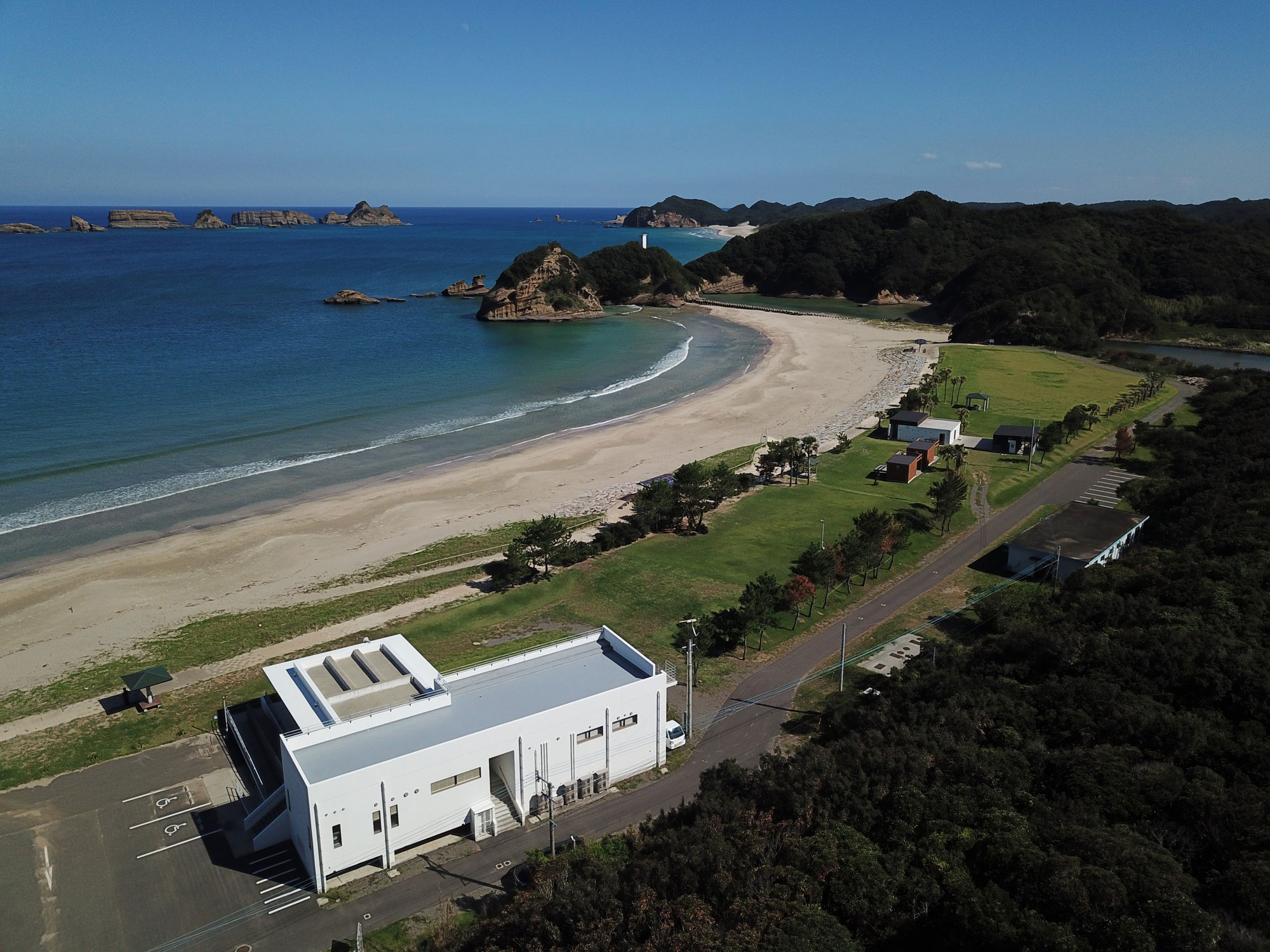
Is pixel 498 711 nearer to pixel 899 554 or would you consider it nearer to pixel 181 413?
pixel 899 554

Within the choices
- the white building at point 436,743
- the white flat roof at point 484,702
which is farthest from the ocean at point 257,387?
the white flat roof at point 484,702

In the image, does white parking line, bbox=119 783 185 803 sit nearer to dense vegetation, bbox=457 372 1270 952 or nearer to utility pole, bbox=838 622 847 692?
dense vegetation, bbox=457 372 1270 952

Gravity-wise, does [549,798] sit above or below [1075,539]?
below

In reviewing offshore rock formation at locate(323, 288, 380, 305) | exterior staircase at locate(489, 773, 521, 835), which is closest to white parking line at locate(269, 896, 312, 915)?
exterior staircase at locate(489, 773, 521, 835)

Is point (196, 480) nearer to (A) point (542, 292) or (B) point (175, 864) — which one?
(B) point (175, 864)

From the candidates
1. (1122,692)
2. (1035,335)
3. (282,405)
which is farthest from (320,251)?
(1122,692)

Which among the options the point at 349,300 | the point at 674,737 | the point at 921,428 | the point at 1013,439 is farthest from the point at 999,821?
the point at 349,300

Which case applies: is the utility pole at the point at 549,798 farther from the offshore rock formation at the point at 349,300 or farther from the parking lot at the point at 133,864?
the offshore rock formation at the point at 349,300

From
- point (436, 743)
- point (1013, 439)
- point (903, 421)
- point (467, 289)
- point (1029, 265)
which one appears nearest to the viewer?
point (436, 743)
